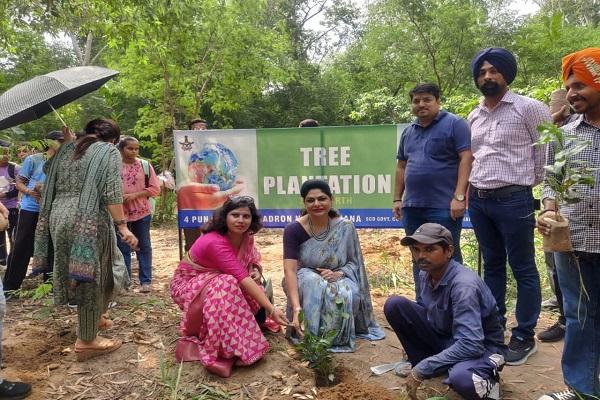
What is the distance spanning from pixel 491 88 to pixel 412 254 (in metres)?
1.17

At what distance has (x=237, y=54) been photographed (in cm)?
936

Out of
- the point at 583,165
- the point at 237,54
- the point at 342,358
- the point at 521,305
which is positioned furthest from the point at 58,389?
the point at 237,54

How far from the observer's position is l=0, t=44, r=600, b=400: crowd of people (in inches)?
98.7

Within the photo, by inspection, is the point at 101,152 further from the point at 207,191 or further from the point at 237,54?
the point at 237,54

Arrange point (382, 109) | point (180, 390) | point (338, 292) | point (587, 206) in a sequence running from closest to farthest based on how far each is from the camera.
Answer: point (587, 206), point (180, 390), point (338, 292), point (382, 109)

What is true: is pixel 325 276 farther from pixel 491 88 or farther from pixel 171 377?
pixel 491 88

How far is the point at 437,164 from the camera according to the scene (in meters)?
3.20

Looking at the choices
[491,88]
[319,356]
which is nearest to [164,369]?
[319,356]

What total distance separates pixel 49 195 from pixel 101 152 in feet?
1.53

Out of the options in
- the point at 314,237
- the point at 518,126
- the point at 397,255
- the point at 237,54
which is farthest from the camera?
the point at 237,54

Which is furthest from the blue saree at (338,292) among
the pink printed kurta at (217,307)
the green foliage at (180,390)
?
the green foliage at (180,390)

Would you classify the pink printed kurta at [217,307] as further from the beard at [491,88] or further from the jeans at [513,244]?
the beard at [491,88]

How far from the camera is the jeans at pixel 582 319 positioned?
227 cm

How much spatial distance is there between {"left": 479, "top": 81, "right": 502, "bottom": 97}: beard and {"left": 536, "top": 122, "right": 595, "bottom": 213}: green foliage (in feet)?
2.38
